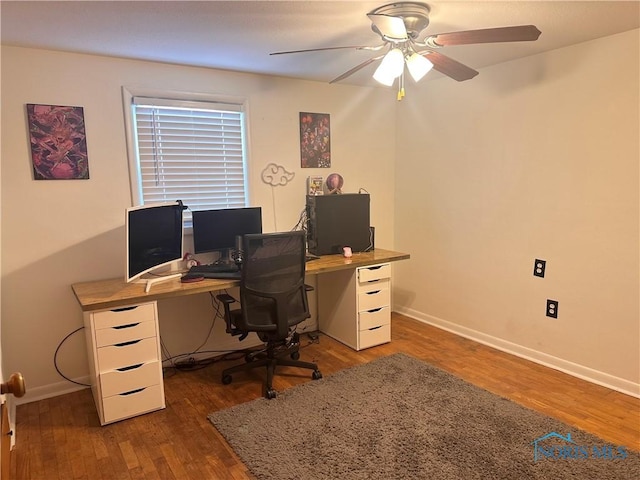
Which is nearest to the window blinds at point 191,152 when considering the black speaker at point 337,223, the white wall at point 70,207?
the white wall at point 70,207

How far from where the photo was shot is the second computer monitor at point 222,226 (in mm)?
3088

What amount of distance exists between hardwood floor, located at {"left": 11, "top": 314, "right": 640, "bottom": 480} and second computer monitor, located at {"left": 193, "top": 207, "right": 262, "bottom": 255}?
94 cm

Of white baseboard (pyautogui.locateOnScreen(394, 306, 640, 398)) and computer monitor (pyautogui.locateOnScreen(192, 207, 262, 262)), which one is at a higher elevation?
computer monitor (pyautogui.locateOnScreen(192, 207, 262, 262))

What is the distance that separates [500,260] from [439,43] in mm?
1970

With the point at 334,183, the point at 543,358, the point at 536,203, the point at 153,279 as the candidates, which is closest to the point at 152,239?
the point at 153,279

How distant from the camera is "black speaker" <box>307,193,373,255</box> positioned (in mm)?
3551

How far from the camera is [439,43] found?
2051 mm

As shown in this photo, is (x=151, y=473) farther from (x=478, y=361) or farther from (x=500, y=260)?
(x=500, y=260)

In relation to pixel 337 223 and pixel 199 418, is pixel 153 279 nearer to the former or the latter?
pixel 199 418

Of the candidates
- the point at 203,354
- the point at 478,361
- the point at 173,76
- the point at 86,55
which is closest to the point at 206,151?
the point at 173,76

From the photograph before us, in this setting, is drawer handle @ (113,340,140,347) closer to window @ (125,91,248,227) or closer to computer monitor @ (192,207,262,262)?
computer monitor @ (192,207,262,262)

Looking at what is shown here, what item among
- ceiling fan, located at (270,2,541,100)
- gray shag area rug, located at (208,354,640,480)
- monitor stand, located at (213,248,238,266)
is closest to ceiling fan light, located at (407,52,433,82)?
ceiling fan, located at (270,2,541,100)

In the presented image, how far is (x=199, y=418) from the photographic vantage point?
99.6 inches

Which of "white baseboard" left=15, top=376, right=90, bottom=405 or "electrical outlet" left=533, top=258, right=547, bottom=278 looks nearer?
"white baseboard" left=15, top=376, right=90, bottom=405
